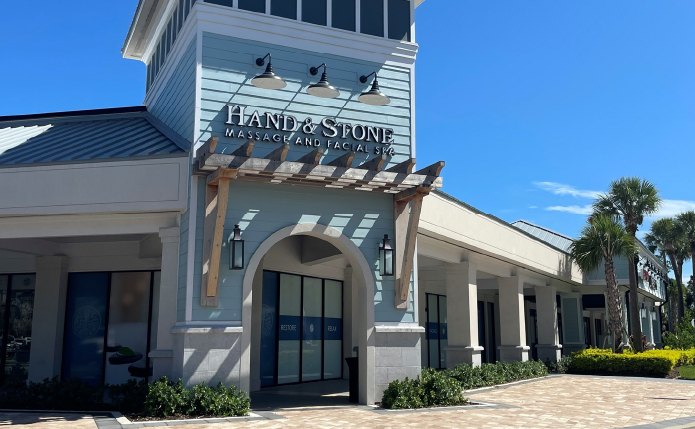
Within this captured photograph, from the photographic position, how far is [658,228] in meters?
54.6

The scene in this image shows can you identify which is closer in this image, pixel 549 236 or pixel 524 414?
pixel 524 414

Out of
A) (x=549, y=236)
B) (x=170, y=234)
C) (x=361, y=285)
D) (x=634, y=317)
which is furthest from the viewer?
(x=549, y=236)

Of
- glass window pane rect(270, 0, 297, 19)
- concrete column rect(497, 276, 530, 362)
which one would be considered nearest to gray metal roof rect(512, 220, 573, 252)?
concrete column rect(497, 276, 530, 362)

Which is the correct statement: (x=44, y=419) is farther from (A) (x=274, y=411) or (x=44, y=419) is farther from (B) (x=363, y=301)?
(B) (x=363, y=301)

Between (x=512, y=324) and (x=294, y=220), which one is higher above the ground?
(x=294, y=220)

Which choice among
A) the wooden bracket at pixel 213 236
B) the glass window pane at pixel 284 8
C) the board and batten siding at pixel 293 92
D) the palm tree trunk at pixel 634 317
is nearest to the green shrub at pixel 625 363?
the palm tree trunk at pixel 634 317

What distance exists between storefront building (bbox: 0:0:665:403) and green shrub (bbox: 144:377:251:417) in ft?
1.24

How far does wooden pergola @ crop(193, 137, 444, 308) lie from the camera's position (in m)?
12.5

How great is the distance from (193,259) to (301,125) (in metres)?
3.85

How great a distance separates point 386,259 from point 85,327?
918cm

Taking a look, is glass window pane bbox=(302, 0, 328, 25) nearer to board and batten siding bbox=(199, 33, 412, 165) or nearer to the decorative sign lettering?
board and batten siding bbox=(199, 33, 412, 165)

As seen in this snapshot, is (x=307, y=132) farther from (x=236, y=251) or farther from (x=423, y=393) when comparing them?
(x=423, y=393)

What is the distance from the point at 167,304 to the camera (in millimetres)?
13242

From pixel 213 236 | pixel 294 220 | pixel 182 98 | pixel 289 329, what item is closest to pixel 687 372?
pixel 289 329
